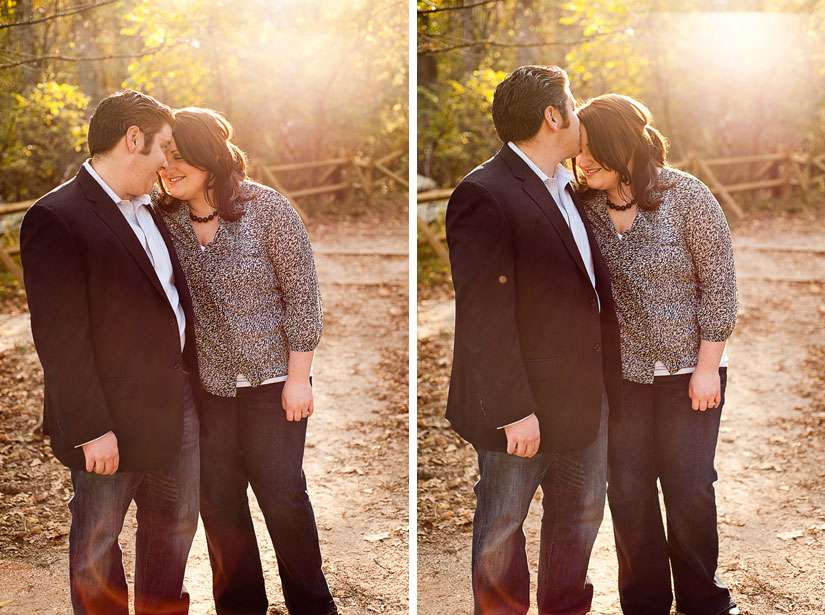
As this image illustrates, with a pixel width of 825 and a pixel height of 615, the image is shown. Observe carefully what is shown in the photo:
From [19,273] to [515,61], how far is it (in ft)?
17.0

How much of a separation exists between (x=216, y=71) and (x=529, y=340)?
18.3ft

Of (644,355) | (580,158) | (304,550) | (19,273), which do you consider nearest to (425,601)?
(304,550)

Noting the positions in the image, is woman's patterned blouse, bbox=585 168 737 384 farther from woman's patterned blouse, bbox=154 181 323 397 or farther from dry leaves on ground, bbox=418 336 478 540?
dry leaves on ground, bbox=418 336 478 540

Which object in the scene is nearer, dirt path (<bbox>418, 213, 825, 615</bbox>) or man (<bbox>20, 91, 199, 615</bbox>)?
man (<bbox>20, 91, 199, 615</bbox>)

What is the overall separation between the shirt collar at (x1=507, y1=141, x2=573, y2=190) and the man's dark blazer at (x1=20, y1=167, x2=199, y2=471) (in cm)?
93

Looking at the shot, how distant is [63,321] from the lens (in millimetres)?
1717

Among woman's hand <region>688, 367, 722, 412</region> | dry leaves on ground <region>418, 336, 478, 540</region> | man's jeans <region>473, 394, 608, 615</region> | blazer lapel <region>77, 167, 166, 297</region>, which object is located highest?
blazer lapel <region>77, 167, 166, 297</region>

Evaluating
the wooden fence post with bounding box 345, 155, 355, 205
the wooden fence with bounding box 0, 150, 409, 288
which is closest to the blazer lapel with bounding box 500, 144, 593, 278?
the wooden fence with bounding box 0, 150, 409, 288

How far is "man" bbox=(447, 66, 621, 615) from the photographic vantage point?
6.07ft

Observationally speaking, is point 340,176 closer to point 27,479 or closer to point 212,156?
point 27,479

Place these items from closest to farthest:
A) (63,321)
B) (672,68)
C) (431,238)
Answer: (63,321), (431,238), (672,68)

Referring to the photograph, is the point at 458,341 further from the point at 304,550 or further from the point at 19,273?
the point at 19,273

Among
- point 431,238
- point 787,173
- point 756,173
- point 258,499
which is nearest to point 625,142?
point 258,499

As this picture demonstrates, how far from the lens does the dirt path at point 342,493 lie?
261 centimetres
